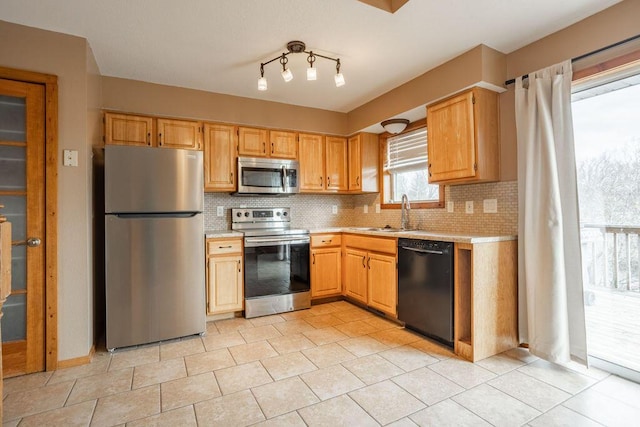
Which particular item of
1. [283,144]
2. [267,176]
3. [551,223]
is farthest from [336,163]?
[551,223]

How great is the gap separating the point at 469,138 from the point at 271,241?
2.19 m

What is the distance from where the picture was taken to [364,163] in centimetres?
420

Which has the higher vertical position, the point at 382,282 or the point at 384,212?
the point at 384,212

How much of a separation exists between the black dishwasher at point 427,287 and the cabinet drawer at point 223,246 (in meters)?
1.67

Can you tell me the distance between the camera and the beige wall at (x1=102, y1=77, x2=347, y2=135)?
3260 millimetres

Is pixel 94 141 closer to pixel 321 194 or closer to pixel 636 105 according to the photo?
pixel 321 194

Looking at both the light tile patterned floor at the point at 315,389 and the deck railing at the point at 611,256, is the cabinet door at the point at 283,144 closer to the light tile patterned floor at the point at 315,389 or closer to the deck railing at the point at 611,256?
the light tile patterned floor at the point at 315,389

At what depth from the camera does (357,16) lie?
2.29 metres

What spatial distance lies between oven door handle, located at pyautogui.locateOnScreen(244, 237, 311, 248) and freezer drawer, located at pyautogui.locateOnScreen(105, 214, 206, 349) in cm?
56

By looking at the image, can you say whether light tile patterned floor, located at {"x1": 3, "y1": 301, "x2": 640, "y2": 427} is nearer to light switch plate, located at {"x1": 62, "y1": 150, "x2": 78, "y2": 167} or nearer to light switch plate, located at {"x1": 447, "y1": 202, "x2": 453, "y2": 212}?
light switch plate, located at {"x1": 447, "y1": 202, "x2": 453, "y2": 212}

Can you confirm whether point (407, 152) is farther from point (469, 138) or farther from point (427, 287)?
point (427, 287)

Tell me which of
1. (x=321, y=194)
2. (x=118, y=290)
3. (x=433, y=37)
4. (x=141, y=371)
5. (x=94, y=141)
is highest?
(x=433, y=37)

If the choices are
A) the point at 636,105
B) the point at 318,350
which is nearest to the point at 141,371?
the point at 318,350

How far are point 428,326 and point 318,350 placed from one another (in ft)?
3.19
